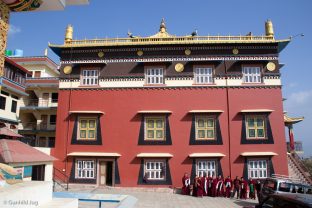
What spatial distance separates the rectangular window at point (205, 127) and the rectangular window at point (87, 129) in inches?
275

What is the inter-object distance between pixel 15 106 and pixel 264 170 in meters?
18.2

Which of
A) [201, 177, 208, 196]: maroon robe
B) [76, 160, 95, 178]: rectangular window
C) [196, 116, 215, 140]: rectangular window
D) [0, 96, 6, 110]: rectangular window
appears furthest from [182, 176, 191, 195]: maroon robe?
[0, 96, 6, 110]: rectangular window

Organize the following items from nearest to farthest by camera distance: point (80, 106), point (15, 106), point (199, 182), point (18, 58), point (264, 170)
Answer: point (199, 182), point (264, 170), point (80, 106), point (15, 106), point (18, 58)

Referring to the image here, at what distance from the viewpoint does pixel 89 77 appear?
19.8 metres

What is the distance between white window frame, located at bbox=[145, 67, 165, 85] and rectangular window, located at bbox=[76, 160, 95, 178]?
667 cm

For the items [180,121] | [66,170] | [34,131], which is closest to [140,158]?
[180,121]

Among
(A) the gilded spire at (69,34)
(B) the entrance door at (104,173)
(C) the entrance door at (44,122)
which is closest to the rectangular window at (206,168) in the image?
(B) the entrance door at (104,173)

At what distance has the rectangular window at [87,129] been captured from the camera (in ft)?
62.2

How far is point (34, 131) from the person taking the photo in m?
25.9

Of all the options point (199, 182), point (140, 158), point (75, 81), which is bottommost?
point (199, 182)

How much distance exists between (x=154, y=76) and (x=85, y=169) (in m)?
7.77

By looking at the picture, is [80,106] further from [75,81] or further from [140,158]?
[140,158]

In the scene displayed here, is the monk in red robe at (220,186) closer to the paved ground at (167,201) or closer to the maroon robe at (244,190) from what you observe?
the paved ground at (167,201)

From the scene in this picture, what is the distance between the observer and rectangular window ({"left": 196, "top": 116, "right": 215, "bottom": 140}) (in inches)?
723
